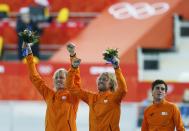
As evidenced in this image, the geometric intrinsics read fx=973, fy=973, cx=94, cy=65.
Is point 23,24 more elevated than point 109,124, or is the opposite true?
point 23,24

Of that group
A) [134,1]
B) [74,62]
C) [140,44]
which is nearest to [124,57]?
[140,44]

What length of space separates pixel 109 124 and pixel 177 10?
7220 millimetres

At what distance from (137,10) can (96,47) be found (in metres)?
1.39

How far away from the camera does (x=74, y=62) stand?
12750 mm

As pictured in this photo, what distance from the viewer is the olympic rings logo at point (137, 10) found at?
19.8m

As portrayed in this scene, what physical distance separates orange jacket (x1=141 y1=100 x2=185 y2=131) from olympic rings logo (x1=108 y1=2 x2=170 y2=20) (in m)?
7.31

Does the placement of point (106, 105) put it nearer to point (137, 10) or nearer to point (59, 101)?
point (59, 101)

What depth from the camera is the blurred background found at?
630 inches

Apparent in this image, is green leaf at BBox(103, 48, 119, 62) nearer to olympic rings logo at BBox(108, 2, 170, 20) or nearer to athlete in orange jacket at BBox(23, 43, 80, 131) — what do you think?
athlete in orange jacket at BBox(23, 43, 80, 131)

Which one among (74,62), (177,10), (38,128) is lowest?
(38,128)

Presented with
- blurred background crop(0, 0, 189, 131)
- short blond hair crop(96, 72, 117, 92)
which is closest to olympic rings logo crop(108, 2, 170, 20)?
blurred background crop(0, 0, 189, 131)

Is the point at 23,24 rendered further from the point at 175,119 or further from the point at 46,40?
the point at 175,119

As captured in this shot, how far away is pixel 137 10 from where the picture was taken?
20.0 meters

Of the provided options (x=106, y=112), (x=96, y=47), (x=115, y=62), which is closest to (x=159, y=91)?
(x=115, y=62)
